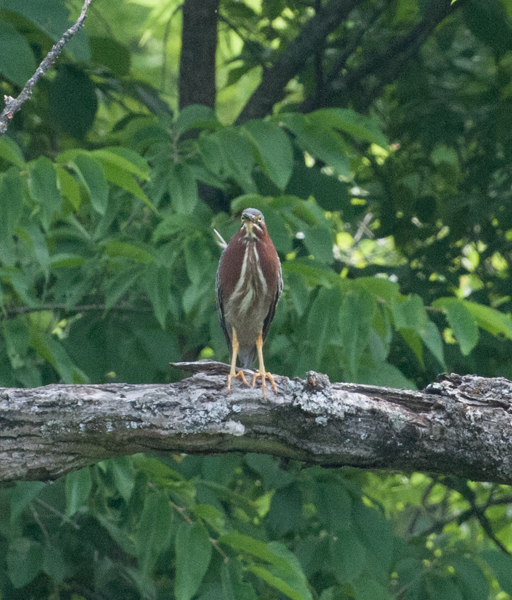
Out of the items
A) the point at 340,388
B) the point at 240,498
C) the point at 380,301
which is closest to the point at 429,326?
the point at 380,301

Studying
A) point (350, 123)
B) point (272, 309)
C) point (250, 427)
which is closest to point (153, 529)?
point (250, 427)

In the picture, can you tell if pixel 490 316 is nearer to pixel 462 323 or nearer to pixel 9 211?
pixel 462 323

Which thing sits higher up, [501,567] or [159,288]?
[159,288]

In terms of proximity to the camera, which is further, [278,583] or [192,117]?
[192,117]

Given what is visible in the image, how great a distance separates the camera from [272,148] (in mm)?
3604

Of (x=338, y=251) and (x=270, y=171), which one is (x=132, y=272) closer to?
(x=270, y=171)

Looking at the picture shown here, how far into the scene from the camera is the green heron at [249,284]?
3.44 meters

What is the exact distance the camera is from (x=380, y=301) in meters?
3.47

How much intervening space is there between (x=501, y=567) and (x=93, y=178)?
107 inches

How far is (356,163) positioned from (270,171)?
240 centimetres

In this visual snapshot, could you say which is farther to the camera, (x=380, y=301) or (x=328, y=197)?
(x=328, y=197)

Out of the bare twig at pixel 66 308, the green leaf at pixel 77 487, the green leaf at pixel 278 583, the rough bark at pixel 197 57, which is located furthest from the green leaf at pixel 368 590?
the rough bark at pixel 197 57

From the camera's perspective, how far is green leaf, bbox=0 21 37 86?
135 inches

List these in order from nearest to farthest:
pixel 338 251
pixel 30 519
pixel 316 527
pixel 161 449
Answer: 1. pixel 161 449
2. pixel 30 519
3. pixel 316 527
4. pixel 338 251
